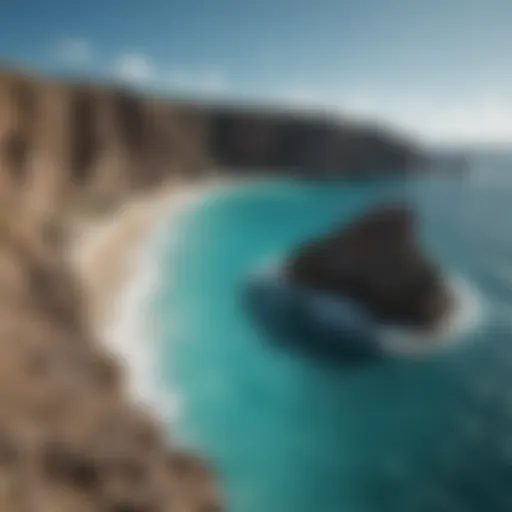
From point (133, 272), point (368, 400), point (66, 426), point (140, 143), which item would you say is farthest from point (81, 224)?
point (368, 400)

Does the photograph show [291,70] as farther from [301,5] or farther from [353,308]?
[353,308]

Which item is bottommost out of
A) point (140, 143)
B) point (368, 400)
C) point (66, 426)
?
point (66, 426)

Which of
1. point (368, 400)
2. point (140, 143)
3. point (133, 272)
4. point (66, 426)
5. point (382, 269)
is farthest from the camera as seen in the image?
point (140, 143)

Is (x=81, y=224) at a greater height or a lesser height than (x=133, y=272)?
greater

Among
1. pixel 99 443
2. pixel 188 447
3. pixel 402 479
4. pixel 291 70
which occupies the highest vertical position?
pixel 291 70

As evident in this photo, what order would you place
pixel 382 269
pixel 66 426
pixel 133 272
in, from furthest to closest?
1. pixel 133 272
2. pixel 382 269
3. pixel 66 426

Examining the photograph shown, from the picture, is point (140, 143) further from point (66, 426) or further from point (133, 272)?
point (66, 426)

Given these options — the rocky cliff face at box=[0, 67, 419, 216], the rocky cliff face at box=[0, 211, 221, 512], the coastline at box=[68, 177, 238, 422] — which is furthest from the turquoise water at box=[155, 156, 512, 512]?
the rocky cliff face at box=[0, 67, 419, 216]

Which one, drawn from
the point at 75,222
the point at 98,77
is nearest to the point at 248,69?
the point at 98,77

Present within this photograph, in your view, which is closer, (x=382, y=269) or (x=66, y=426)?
(x=66, y=426)
